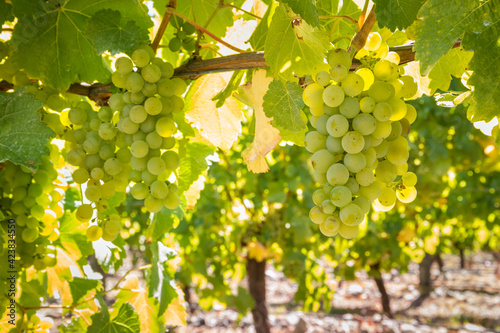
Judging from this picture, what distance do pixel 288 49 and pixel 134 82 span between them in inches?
11.2

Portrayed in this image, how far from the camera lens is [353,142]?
1.94 ft

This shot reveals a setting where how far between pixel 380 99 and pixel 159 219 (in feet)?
2.28

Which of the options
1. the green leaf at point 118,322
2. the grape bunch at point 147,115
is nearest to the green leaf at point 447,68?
the grape bunch at point 147,115

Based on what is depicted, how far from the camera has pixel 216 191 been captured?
4.20 metres

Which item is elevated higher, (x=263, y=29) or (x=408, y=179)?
(x=263, y=29)

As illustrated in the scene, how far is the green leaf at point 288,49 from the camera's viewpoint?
75cm

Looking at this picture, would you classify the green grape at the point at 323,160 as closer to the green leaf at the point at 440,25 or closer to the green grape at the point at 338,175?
the green grape at the point at 338,175

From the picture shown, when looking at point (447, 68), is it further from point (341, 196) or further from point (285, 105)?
point (341, 196)

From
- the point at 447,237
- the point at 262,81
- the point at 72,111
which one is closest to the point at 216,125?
the point at 262,81

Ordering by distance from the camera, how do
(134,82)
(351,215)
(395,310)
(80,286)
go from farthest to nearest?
(395,310) < (80,286) < (134,82) < (351,215)

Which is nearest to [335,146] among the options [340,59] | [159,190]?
[340,59]

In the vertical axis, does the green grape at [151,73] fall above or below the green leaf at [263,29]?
below

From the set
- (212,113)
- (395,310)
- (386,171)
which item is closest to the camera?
(386,171)

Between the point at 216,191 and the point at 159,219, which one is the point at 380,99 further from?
the point at 216,191
